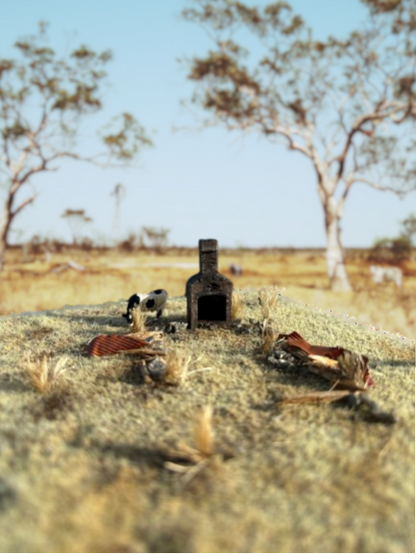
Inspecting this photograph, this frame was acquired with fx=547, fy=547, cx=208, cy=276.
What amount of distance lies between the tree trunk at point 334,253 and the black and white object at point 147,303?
34.7 ft

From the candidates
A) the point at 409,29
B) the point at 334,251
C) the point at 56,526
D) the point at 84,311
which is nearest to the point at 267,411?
the point at 56,526

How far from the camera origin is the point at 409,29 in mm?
19406

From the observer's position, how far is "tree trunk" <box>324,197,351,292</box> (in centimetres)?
2003

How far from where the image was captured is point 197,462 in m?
5.31

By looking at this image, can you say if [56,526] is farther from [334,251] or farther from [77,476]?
[334,251]

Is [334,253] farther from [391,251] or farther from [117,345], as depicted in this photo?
[117,345]

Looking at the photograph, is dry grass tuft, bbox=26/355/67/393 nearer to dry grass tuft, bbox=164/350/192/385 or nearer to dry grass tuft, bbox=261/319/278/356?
dry grass tuft, bbox=164/350/192/385

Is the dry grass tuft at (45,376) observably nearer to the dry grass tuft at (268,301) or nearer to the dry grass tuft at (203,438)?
the dry grass tuft at (203,438)

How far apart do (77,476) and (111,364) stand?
2.98 meters

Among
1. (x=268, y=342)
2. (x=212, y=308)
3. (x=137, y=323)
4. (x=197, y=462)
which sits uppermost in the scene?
(x=212, y=308)

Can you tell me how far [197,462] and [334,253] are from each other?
51.5 ft

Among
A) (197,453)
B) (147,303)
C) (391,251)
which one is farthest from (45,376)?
(391,251)

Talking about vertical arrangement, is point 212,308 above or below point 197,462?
above

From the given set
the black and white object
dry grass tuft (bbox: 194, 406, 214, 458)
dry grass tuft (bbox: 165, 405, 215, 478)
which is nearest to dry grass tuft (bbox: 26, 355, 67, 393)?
dry grass tuft (bbox: 165, 405, 215, 478)
